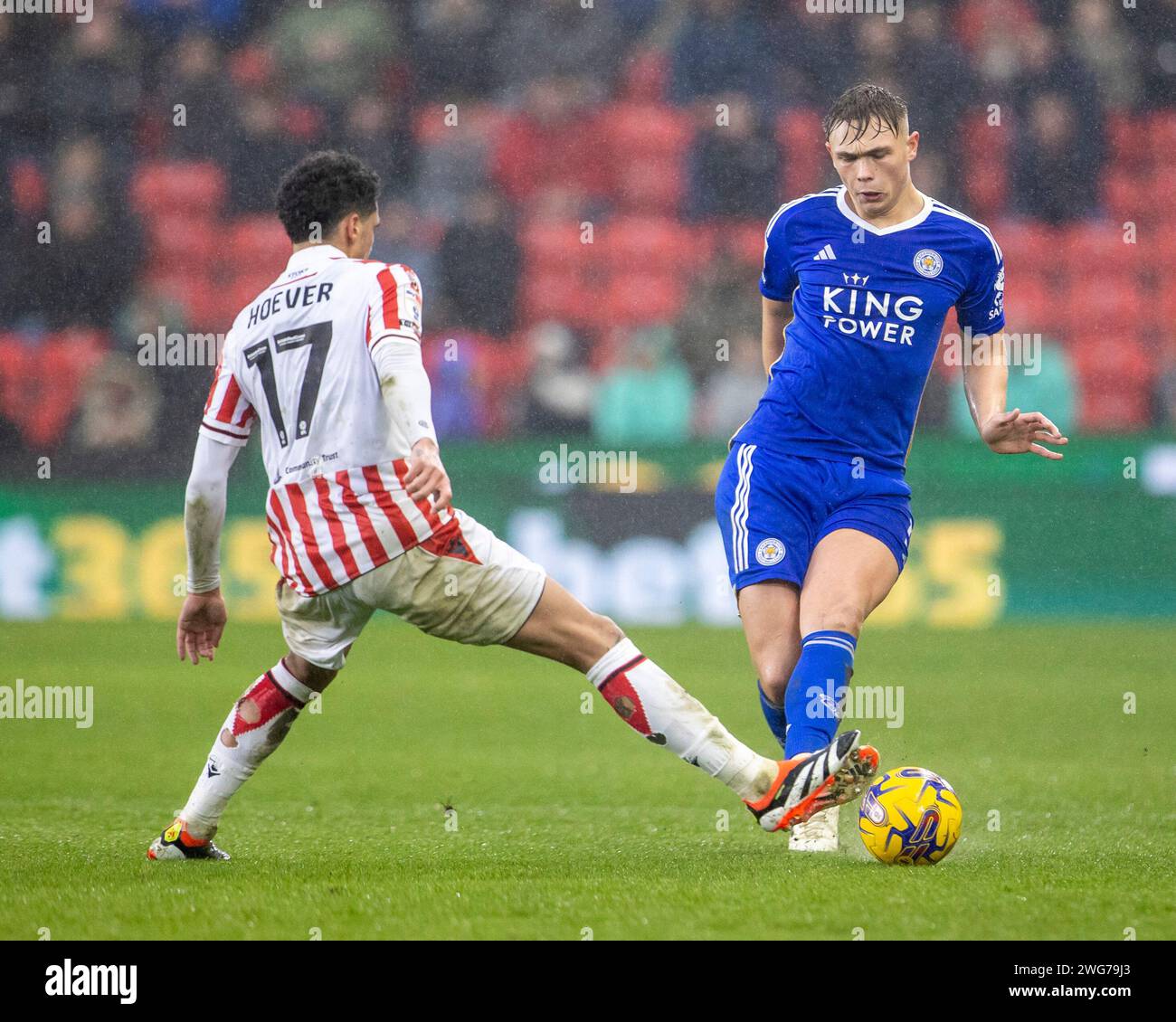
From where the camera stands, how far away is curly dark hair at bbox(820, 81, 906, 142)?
5047 mm

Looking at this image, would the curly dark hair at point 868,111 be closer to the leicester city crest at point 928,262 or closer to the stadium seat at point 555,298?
the leicester city crest at point 928,262

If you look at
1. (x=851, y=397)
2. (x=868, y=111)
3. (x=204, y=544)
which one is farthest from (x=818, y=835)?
(x=868, y=111)

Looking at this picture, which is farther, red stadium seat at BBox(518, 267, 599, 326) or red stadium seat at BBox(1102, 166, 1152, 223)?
red stadium seat at BBox(1102, 166, 1152, 223)

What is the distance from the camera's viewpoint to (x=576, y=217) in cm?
1516

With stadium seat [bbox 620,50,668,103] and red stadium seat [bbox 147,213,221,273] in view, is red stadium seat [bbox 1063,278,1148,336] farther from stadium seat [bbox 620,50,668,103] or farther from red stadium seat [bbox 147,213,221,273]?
red stadium seat [bbox 147,213,221,273]

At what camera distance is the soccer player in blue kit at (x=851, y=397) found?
200 inches

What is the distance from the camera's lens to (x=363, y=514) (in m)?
4.54

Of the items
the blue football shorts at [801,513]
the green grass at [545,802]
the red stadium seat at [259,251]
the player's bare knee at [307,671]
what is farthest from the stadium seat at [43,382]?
the blue football shorts at [801,513]

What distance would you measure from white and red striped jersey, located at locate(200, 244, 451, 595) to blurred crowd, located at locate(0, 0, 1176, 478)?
28.2 ft

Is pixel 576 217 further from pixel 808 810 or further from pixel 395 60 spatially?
pixel 808 810

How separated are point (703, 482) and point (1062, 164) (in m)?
5.46

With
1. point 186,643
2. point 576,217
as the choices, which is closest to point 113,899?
point 186,643

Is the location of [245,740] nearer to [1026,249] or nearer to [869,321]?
[869,321]

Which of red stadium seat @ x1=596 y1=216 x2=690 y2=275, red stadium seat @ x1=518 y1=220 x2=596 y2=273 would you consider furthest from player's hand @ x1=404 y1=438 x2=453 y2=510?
red stadium seat @ x1=596 y1=216 x2=690 y2=275
